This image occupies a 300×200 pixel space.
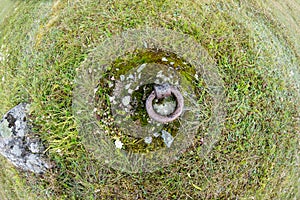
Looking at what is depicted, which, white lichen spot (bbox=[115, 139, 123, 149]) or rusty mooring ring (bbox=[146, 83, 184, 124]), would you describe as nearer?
rusty mooring ring (bbox=[146, 83, 184, 124])

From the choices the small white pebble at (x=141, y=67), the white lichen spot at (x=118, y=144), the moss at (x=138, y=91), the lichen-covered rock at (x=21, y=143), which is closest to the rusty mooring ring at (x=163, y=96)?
the moss at (x=138, y=91)

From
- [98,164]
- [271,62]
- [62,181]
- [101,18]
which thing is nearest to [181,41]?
[101,18]

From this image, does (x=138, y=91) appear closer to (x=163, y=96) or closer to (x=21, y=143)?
(x=163, y=96)

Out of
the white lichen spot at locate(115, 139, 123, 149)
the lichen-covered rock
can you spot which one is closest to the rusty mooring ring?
the white lichen spot at locate(115, 139, 123, 149)

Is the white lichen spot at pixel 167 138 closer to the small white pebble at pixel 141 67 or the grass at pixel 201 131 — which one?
the grass at pixel 201 131

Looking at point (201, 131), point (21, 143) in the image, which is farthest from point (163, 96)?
point (21, 143)

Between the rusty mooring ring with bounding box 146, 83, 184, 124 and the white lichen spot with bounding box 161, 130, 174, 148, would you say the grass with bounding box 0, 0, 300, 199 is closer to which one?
the white lichen spot with bounding box 161, 130, 174, 148
